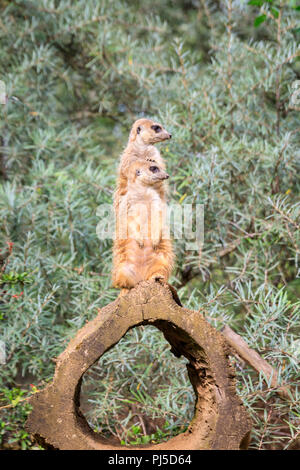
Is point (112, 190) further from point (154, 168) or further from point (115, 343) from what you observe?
point (115, 343)

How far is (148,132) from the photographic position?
1865 millimetres

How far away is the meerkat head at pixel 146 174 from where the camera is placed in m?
1.78

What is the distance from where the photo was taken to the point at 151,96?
3.36m

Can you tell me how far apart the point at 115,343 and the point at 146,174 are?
0.59 meters

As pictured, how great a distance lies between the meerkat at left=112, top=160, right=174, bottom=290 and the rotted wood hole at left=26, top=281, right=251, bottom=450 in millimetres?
209

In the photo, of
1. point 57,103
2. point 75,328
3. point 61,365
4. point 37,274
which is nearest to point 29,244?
point 37,274

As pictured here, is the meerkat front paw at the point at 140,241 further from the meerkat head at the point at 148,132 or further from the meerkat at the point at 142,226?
the meerkat head at the point at 148,132

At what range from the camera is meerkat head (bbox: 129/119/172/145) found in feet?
6.11

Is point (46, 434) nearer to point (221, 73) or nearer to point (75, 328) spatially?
point (75, 328)

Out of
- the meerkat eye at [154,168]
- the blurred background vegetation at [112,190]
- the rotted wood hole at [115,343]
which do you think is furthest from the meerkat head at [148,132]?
the blurred background vegetation at [112,190]

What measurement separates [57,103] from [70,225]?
4.74 feet

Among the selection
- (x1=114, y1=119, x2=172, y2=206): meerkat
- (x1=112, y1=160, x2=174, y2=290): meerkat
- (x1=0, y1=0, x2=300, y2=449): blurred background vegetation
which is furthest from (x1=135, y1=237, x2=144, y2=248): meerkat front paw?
(x1=0, y1=0, x2=300, y2=449): blurred background vegetation

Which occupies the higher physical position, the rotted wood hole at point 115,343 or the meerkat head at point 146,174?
the meerkat head at point 146,174

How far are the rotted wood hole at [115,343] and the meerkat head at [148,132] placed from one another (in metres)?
0.56
